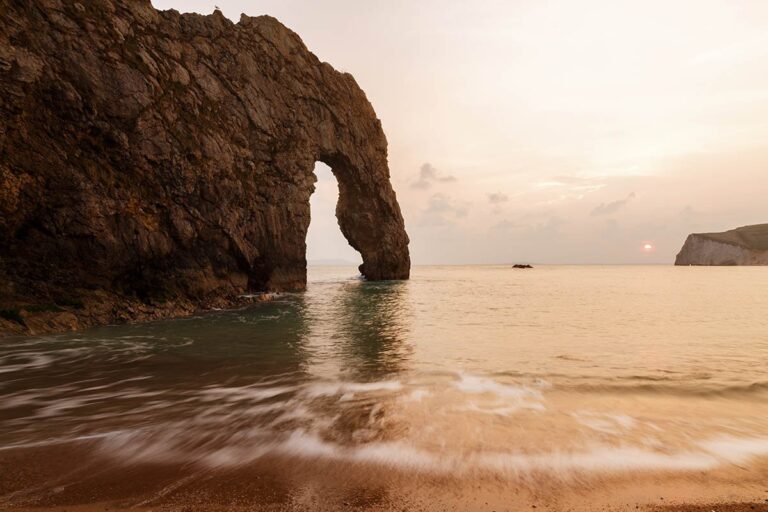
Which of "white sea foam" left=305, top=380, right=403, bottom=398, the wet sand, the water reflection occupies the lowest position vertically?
the water reflection

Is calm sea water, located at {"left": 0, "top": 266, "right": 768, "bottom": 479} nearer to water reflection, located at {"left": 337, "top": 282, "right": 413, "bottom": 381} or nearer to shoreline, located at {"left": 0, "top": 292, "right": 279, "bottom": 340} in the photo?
water reflection, located at {"left": 337, "top": 282, "right": 413, "bottom": 381}

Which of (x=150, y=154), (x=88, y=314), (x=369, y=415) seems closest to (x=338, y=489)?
(x=369, y=415)

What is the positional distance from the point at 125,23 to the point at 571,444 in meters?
28.9

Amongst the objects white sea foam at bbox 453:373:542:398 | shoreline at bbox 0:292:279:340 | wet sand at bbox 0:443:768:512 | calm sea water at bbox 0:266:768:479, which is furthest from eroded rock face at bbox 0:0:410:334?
white sea foam at bbox 453:373:542:398

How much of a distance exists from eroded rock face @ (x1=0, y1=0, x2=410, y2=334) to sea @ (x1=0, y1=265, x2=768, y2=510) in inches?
Result: 200

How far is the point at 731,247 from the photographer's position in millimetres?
158250

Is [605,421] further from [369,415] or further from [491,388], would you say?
[369,415]

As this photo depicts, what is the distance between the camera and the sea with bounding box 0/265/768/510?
14.9 ft

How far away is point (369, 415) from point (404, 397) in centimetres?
126

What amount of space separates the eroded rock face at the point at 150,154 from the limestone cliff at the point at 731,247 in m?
193

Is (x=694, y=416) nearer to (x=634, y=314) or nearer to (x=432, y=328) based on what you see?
(x=432, y=328)

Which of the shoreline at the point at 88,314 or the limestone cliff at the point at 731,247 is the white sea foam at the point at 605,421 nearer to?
the shoreline at the point at 88,314

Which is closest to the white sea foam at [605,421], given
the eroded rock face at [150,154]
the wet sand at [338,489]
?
the wet sand at [338,489]

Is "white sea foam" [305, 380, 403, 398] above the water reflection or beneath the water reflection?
above
